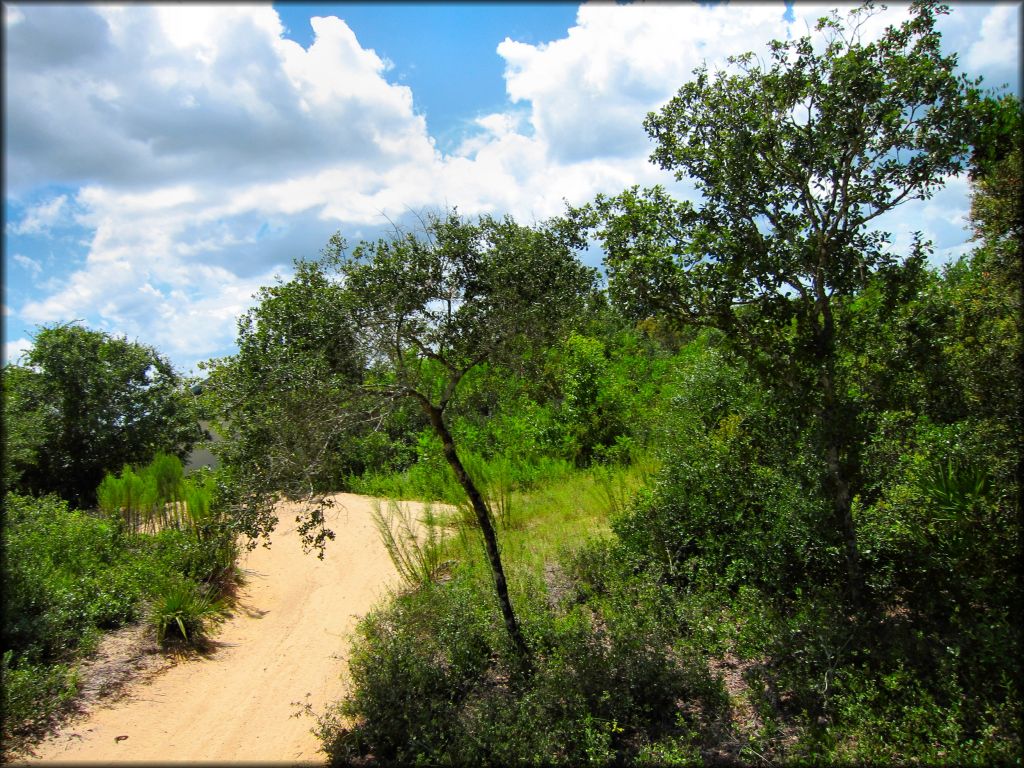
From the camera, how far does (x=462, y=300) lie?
18.3ft

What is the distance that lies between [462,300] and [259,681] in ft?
15.2

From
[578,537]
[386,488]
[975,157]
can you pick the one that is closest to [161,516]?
[386,488]

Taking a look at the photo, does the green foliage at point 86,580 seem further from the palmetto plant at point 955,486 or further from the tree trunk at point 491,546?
the palmetto plant at point 955,486

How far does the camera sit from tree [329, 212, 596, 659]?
207 inches

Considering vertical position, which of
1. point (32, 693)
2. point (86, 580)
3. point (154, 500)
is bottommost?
point (32, 693)

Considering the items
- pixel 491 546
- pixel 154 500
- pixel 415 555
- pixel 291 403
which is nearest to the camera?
pixel 291 403

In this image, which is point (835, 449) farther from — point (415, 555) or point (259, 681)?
point (259, 681)

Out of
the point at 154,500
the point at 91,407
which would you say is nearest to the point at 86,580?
the point at 154,500

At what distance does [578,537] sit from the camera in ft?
26.8

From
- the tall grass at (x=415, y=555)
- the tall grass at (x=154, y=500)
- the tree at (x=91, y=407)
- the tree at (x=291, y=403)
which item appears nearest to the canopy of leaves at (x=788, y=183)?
the tree at (x=291, y=403)

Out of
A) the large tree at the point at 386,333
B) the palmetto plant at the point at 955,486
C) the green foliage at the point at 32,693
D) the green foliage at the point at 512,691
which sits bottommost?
the green foliage at the point at 512,691

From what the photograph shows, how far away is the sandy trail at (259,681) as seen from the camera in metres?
5.20

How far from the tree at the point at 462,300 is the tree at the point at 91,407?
825 cm

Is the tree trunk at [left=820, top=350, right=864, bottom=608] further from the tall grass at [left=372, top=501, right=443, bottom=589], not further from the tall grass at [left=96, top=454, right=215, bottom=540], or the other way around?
the tall grass at [left=96, top=454, right=215, bottom=540]
